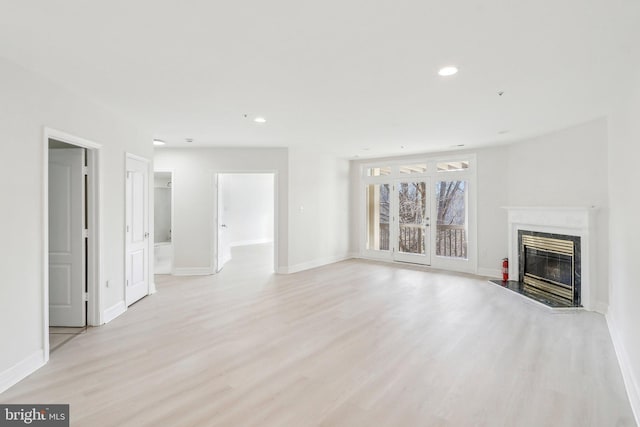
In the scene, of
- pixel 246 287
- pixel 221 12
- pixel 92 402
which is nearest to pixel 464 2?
pixel 221 12

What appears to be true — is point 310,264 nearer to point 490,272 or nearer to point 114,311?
point 490,272

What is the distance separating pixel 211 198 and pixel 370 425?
201 inches

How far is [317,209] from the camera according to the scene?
22.8ft

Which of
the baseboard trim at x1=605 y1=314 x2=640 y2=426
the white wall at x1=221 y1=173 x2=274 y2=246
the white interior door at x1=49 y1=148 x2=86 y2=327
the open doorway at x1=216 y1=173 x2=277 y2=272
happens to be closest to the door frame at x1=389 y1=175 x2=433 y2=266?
the open doorway at x1=216 y1=173 x2=277 y2=272

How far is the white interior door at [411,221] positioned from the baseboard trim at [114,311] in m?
5.55

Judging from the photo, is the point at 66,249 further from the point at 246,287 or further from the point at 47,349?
the point at 246,287

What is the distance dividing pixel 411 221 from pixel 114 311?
5.87 meters

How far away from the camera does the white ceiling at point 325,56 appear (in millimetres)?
1850

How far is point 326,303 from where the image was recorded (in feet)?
14.4

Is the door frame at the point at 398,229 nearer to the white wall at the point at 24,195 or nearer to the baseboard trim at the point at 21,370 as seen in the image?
the white wall at the point at 24,195

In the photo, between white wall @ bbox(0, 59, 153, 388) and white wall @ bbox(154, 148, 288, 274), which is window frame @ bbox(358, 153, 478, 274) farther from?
white wall @ bbox(0, 59, 153, 388)

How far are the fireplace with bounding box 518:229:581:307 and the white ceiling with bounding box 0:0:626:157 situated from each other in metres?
1.88

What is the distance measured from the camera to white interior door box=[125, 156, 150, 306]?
13.9 ft

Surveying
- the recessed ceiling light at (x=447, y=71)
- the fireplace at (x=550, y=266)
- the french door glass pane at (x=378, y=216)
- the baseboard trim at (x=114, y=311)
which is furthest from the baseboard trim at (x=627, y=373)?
the baseboard trim at (x=114, y=311)
